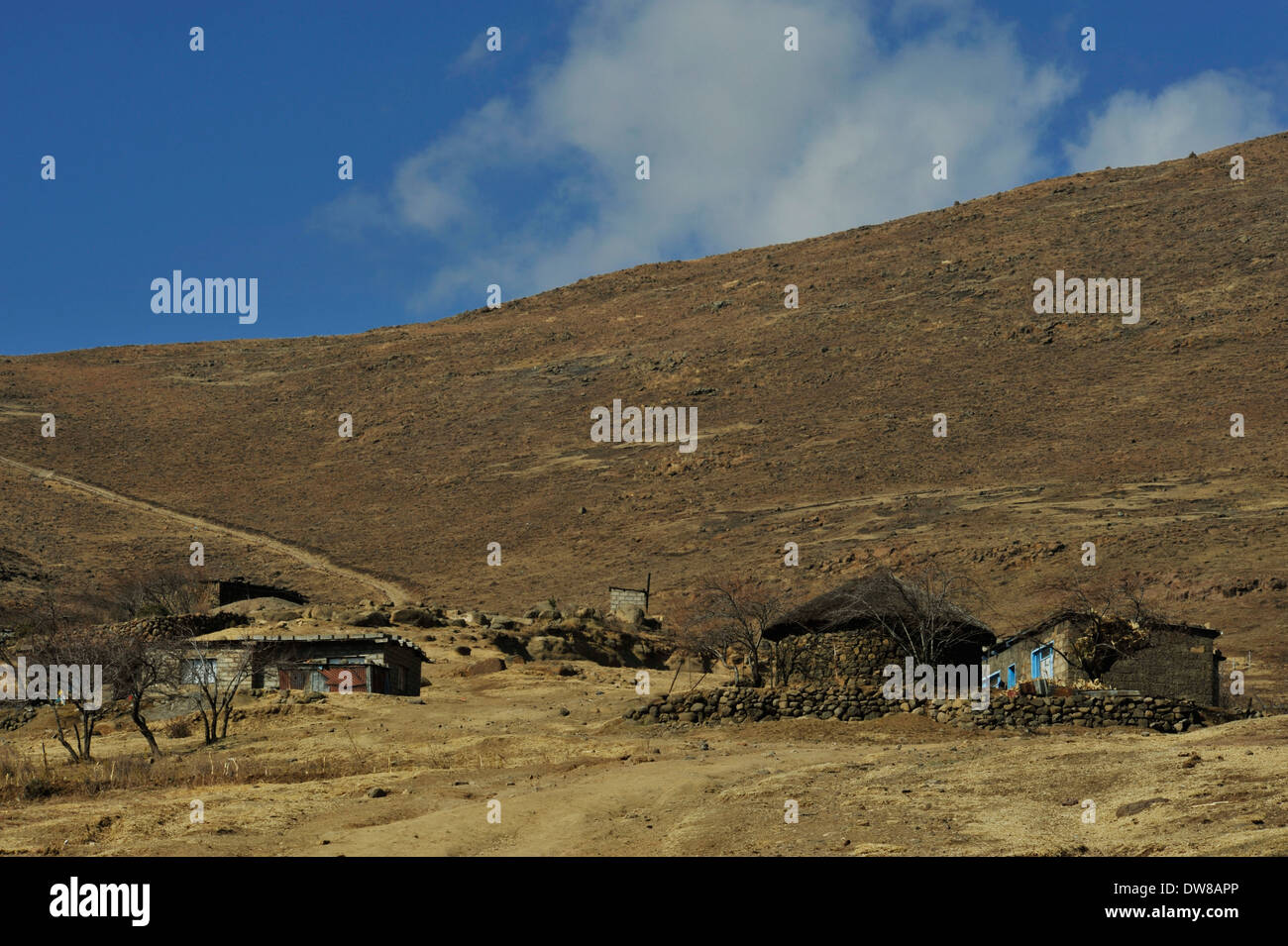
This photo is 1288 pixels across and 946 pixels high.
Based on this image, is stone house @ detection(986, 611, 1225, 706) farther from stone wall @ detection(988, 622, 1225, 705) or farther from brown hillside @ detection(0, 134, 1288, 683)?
brown hillside @ detection(0, 134, 1288, 683)

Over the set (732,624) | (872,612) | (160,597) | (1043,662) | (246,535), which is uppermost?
(246,535)

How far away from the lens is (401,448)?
284 feet

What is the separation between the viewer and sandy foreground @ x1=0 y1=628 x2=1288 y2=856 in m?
13.7

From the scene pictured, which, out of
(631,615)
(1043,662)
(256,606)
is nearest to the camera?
(1043,662)

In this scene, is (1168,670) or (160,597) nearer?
(1168,670)

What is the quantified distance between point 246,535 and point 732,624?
139ft

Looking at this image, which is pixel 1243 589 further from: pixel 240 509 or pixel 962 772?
pixel 240 509

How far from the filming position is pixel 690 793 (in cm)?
1750

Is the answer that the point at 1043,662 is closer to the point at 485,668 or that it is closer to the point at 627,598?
the point at 485,668

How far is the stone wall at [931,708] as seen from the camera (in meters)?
22.3

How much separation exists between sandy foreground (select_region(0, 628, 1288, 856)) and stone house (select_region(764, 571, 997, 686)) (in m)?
4.08

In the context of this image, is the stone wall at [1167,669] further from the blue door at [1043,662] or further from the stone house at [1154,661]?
the blue door at [1043,662]

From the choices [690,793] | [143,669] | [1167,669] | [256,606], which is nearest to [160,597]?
[256,606]
